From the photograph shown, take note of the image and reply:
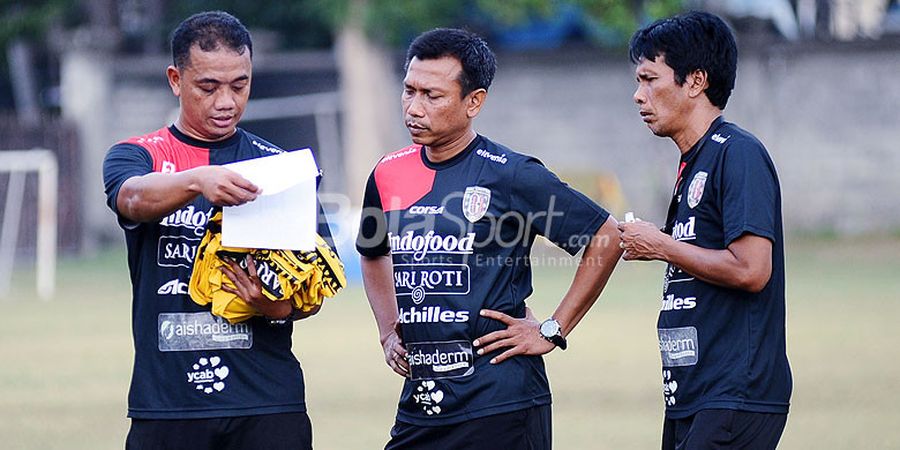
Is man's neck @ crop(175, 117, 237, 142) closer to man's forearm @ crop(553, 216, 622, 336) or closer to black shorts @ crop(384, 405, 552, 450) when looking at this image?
black shorts @ crop(384, 405, 552, 450)

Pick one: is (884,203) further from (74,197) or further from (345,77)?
(74,197)

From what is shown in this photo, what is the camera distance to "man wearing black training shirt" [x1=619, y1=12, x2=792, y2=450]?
4.54 metres

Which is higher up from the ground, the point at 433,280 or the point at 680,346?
the point at 433,280

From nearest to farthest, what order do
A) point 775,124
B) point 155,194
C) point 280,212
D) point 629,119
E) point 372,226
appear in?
1. point 155,194
2. point 280,212
3. point 372,226
4. point 775,124
5. point 629,119

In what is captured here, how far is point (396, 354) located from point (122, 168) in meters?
1.20

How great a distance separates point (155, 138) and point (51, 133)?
21.2 meters

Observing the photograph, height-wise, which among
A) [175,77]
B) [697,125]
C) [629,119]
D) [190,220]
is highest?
[629,119]

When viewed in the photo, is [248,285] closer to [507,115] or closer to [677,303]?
[677,303]

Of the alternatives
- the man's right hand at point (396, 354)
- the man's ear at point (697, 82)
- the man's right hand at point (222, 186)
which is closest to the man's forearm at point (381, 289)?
the man's right hand at point (396, 354)

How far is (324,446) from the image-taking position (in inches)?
322

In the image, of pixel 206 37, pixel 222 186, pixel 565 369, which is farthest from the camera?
pixel 565 369

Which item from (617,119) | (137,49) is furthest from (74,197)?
(617,119)

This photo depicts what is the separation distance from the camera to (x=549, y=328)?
486 centimetres

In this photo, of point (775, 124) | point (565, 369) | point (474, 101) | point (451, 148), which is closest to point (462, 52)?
point (474, 101)
